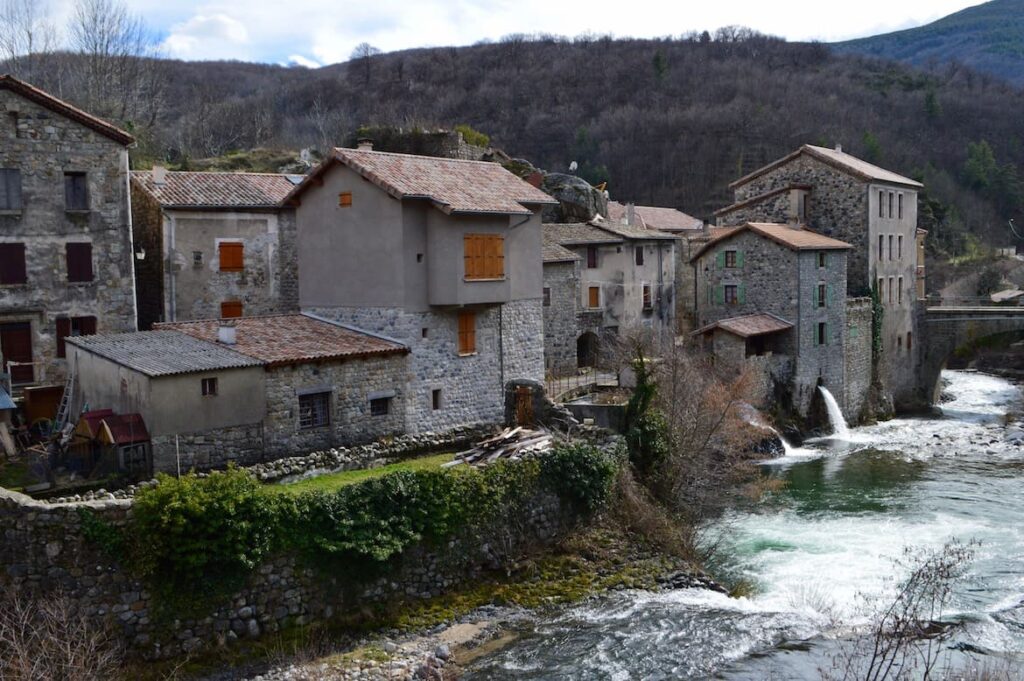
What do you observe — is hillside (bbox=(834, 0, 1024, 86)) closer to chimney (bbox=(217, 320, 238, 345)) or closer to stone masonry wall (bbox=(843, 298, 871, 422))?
stone masonry wall (bbox=(843, 298, 871, 422))

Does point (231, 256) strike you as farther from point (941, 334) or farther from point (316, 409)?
point (941, 334)

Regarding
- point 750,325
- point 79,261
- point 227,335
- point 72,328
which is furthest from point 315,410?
point 750,325

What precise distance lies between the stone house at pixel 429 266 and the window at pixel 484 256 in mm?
32

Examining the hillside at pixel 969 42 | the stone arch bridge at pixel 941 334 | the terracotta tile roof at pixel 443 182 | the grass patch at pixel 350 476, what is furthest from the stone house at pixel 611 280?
the hillside at pixel 969 42

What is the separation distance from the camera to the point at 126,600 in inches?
675

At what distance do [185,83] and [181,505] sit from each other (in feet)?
323

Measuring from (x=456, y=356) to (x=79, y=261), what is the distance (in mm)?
10601

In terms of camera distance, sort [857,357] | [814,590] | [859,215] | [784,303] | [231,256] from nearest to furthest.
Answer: [814,590]
[231,256]
[784,303]
[857,357]
[859,215]

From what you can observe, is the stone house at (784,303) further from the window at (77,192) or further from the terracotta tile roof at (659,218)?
the window at (77,192)

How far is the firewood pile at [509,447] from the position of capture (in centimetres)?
2405

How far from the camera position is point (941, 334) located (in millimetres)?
52500

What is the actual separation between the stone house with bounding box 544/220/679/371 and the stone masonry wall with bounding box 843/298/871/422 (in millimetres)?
8632

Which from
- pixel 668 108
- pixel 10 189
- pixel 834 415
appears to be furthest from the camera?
pixel 668 108

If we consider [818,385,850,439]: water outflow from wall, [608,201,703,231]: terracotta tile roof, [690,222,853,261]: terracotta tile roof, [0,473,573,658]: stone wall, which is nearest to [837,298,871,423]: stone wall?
[818,385,850,439]: water outflow from wall
